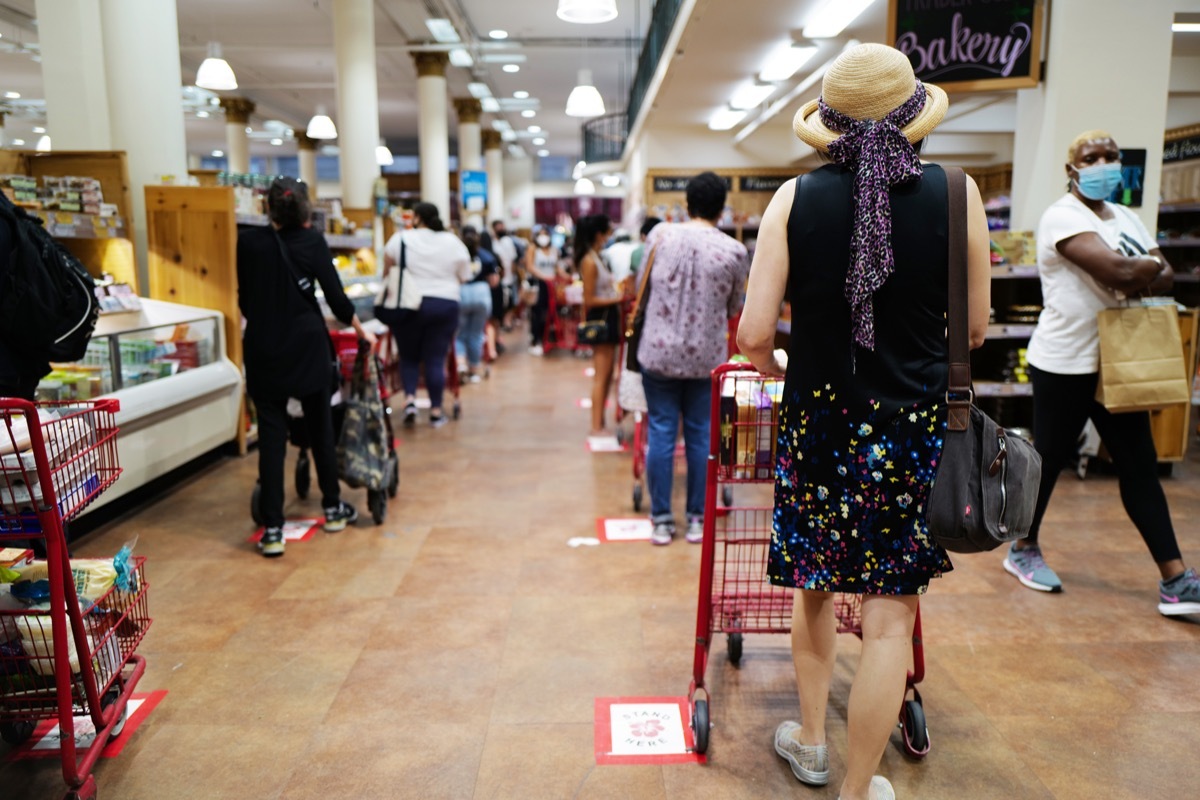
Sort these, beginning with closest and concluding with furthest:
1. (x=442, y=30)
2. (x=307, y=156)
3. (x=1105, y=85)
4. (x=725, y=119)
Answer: (x=1105, y=85), (x=442, y=30), (x=725, y=119), (x=307, y=156)

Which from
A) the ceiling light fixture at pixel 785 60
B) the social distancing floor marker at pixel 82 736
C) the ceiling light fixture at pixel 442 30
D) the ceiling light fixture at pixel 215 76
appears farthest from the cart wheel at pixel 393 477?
the ceiling light fixture at pixel 442 30

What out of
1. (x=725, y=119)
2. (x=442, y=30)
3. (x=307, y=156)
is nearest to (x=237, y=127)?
(x=307, y=156)

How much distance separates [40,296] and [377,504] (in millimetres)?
2330

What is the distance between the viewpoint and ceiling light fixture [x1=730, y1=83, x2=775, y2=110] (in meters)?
11.1

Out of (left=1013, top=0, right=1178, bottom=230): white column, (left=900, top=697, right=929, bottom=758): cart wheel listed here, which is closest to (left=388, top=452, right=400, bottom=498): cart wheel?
(left=900, top=697, right=929, bottom=758): cart wheel

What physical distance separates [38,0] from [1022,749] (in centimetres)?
694

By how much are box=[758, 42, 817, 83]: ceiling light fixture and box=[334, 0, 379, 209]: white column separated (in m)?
4.65

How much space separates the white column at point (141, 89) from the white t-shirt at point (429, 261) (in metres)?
1.62

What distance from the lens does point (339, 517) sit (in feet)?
15.3

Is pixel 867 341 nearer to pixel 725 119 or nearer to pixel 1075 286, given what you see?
pixel 1075 286

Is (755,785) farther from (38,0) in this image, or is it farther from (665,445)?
(38,0)

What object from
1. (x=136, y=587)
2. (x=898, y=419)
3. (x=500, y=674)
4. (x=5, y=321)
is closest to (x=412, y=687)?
(x=500, y=674)

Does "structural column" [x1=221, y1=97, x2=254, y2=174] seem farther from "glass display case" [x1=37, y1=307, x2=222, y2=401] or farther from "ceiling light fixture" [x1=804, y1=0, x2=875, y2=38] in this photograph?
"glass display case" [x1=37, y1=307, x2=222, y2=401]

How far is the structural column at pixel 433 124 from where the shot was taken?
50.8 feet
